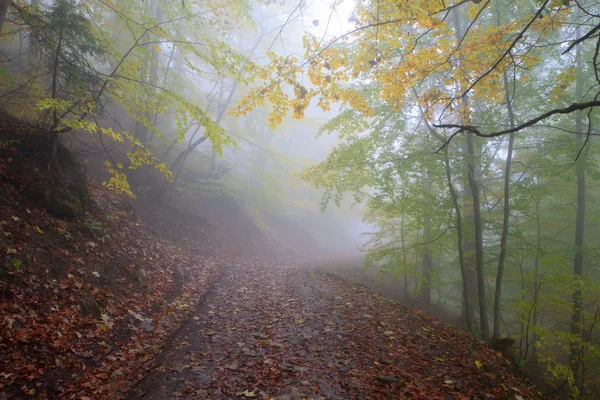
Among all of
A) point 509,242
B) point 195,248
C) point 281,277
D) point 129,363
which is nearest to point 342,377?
point 129,363

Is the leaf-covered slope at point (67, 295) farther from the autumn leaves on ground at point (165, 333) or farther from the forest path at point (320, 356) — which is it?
the forest path at point (320, 356)

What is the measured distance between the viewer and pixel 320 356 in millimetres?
4695

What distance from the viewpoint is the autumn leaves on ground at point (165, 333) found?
375 cm

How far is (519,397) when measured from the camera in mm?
4281

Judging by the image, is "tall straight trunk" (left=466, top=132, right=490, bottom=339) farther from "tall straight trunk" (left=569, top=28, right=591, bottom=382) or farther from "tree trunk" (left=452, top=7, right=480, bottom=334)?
"tall straight trunk" (left=569, top=28, right=591, bottom=382)

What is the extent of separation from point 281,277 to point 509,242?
8.02m

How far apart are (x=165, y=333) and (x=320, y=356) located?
2.96 metres

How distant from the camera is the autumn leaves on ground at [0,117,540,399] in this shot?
3.75 meters

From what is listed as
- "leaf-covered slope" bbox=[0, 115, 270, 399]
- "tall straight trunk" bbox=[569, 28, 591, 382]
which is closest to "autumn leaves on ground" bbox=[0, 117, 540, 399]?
"leaf-covered slope" bbox=[0, 115, 270, 399]

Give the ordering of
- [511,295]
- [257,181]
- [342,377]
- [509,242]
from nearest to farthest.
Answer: [342,377] < [509,242] < [511,295] < [257,181]

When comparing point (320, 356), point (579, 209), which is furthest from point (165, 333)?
point (579, 209)

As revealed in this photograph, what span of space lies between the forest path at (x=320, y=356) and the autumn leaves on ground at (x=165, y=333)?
0.03 metres

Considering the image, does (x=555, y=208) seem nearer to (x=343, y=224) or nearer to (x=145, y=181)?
(x=145, y=181)

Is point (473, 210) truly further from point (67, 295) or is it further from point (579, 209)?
point (67, 295)
